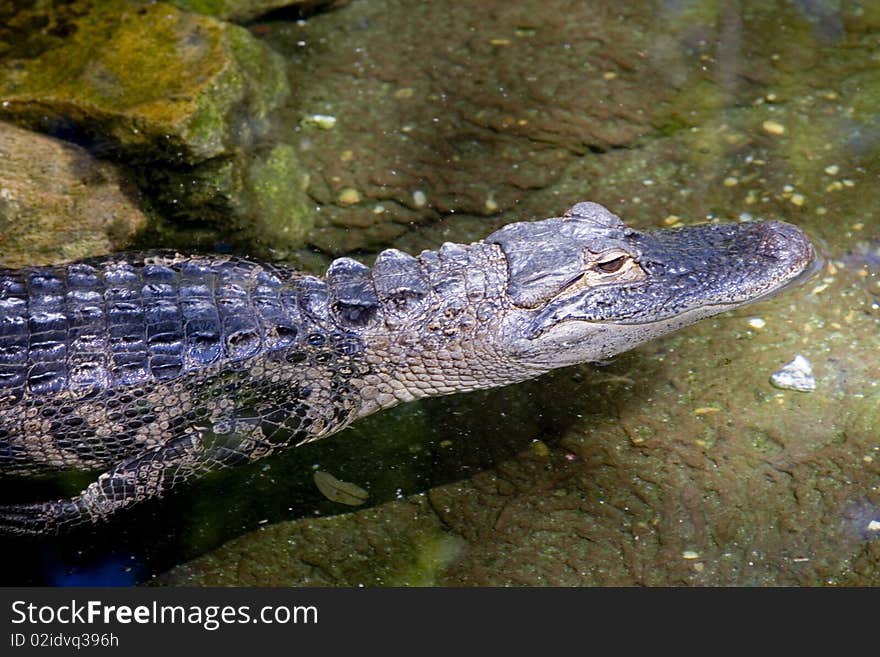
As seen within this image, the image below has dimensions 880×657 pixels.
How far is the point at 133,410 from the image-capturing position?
3730 mm

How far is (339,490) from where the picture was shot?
13.2 ft

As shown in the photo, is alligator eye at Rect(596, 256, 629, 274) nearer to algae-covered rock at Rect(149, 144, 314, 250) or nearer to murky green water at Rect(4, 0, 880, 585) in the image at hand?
murky green water at Rect(4, 0, 880, 585)

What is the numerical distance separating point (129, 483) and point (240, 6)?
3036 millimetres

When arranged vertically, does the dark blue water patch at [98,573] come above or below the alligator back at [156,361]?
below

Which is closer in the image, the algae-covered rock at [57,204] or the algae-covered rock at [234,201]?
the algae-covered rock at [57,204]

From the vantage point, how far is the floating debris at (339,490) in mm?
3986

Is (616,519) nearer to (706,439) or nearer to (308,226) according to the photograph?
(706,439)

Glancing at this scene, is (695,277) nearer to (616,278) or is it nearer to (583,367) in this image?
(616,278)

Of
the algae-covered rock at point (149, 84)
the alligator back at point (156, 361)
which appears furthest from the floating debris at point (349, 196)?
the alligator back at point (156, 361)

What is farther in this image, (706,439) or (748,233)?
(748,233)

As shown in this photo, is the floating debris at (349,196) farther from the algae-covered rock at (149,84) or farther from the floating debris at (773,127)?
the floating debris at (773,127)

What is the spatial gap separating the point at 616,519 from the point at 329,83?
299cm

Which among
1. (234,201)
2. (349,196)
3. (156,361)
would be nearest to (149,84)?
(234,201)

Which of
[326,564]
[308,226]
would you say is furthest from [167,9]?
[326,564]
